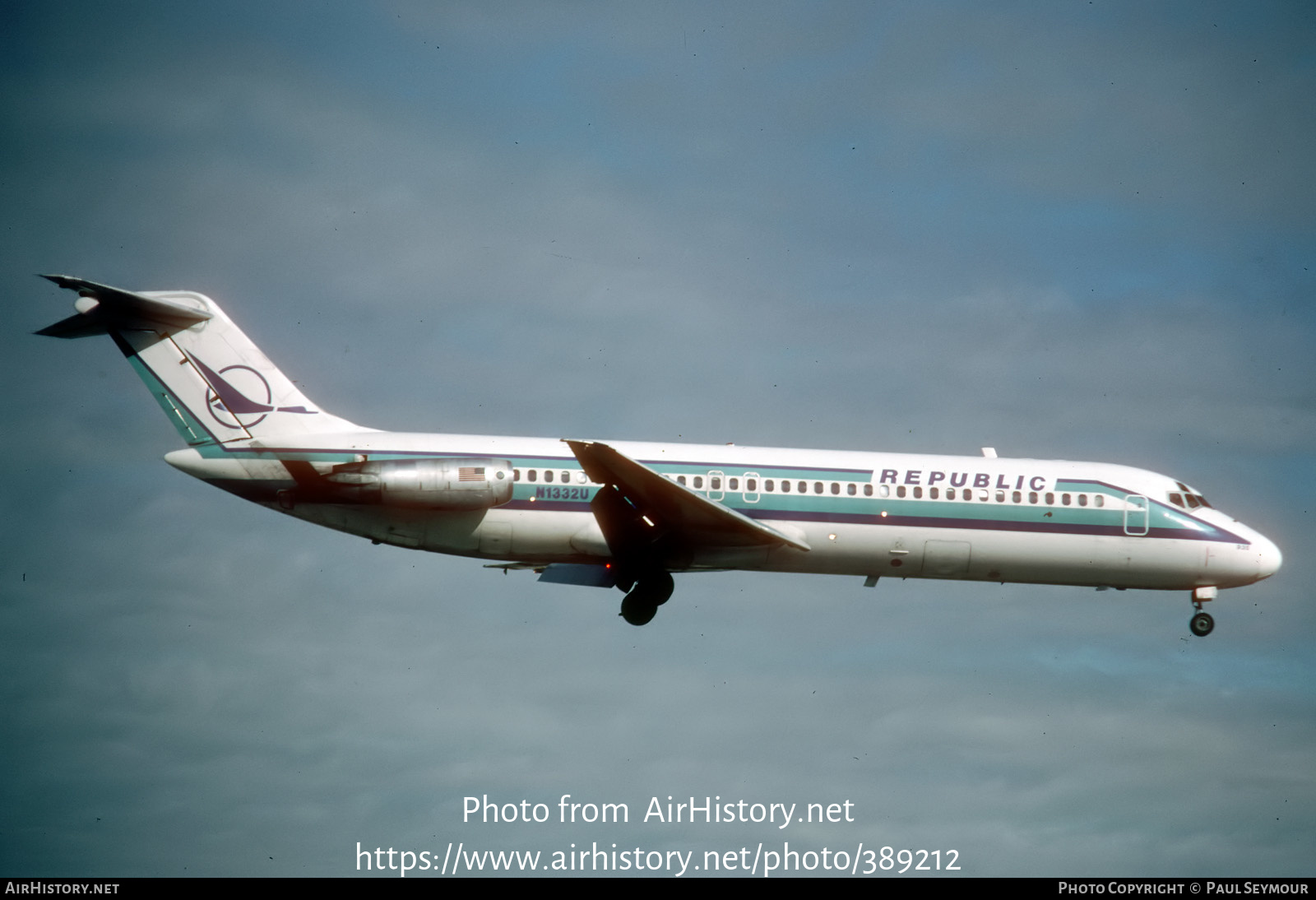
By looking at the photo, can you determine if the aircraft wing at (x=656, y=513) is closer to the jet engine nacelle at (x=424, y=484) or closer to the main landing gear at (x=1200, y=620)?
the jet engine nacelle at (x=424, y=484)

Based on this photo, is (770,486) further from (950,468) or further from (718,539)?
(950,468)

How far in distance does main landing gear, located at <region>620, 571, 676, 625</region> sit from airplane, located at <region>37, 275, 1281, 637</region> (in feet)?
0.15

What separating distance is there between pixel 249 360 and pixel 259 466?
10.1 ft

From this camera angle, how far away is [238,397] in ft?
103

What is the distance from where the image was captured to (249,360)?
1260 inches

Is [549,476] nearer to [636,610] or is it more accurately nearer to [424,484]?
[424,484]

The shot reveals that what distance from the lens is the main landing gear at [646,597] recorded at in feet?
103

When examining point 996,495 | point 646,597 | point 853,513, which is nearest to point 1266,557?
point 996,495

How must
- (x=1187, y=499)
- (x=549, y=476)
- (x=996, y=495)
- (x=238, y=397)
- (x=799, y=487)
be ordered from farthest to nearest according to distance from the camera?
(x=1187, y=499) < (x=996, y=495) < (x=238, y=397) < (x=799, y=487) < (x=549, y=476)

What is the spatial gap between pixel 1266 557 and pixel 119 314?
26982 mm

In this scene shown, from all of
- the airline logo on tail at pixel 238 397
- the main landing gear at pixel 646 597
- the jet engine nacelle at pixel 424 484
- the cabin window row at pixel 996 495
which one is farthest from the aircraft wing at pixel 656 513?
the airline logo on tail at pixel 238 397
